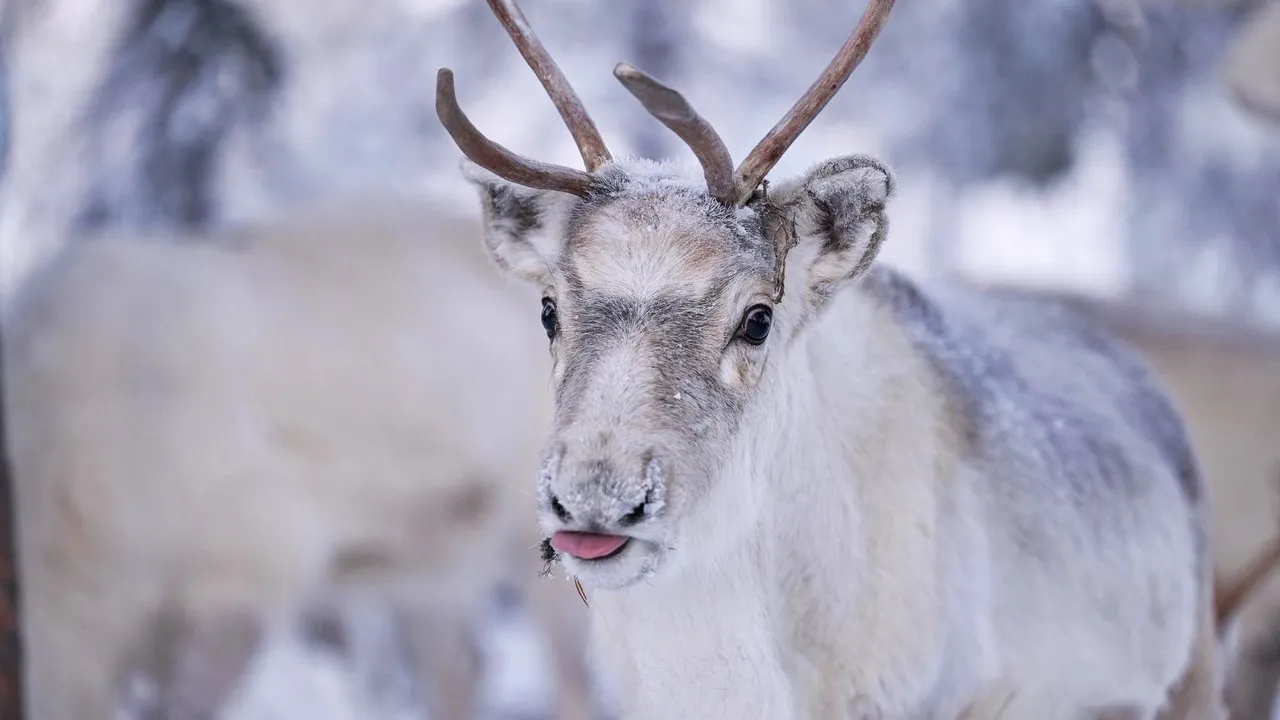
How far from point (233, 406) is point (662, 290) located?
339cm

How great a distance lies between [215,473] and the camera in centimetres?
494

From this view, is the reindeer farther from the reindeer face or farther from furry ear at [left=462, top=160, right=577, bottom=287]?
the reindeer face

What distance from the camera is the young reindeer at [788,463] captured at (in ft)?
6.75

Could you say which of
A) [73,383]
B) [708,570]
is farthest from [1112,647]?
[73,383]

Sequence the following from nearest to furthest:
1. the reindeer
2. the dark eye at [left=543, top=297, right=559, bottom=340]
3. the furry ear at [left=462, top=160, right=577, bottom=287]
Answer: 1. the dark eye at [left=543, top=297, right=559, bottom=340]
2. the furry ear at [left=462, top=160, right=577, bottom=287]
3. the reindeer

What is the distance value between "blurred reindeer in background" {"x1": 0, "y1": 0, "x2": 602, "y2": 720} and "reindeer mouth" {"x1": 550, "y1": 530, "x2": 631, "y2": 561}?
3139mm

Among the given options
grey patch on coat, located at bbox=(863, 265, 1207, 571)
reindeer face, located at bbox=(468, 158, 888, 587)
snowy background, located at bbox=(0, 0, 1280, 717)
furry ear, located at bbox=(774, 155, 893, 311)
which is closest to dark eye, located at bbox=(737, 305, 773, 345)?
reindeer face, located at bbox=(468, 158, 888, 587)

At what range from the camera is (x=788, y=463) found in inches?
94.8

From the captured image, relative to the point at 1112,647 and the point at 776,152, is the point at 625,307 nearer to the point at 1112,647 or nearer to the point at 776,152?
the point at 776,152

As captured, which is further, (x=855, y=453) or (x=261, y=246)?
(x=261, y=246)

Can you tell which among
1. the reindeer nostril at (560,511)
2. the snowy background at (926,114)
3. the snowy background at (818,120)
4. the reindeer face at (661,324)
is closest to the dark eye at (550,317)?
the reindeer face at (661,324)

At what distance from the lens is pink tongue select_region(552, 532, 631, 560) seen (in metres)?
1.93

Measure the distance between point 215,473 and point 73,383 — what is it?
0.64 m

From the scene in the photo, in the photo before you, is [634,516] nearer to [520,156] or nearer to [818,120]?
[520,156]
